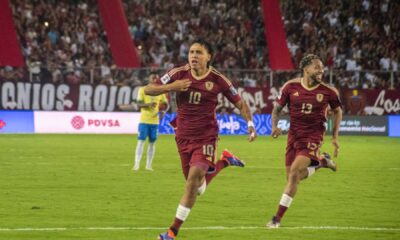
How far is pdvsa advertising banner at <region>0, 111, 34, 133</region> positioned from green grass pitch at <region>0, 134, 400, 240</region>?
9.98 m

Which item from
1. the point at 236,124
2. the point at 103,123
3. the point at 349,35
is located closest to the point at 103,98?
the point at 103,123

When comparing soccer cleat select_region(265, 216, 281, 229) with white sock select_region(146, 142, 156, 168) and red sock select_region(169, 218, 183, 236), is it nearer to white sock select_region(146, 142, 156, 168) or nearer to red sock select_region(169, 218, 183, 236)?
red sock select_region(169, 218, 183, 236)

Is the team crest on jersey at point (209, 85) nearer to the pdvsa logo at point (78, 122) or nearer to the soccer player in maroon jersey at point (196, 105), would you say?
the soccer player in maroon jersey at point (196, 105)

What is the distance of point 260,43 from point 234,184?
27.9 m

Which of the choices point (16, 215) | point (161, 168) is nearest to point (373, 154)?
point (161, 168)

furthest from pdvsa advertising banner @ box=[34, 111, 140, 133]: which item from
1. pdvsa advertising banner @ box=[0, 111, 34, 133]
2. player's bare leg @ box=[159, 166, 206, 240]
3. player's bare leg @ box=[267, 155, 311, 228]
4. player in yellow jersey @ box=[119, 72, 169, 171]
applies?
player's bare leg @ box=[159, 166, 206, 240]

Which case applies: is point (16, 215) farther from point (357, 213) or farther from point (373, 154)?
point (373, 154)

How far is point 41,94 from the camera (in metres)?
39.8

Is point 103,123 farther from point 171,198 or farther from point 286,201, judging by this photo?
point 286,201

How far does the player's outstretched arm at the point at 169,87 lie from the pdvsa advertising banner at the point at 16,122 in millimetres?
28263

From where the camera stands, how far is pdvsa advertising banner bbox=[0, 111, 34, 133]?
39062 mm

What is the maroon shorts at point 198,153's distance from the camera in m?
11.5

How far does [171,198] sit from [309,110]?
3.94 meters

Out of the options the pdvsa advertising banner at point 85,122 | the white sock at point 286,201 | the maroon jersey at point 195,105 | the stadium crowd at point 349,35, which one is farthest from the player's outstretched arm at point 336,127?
the stadium crowd at point 349,35
